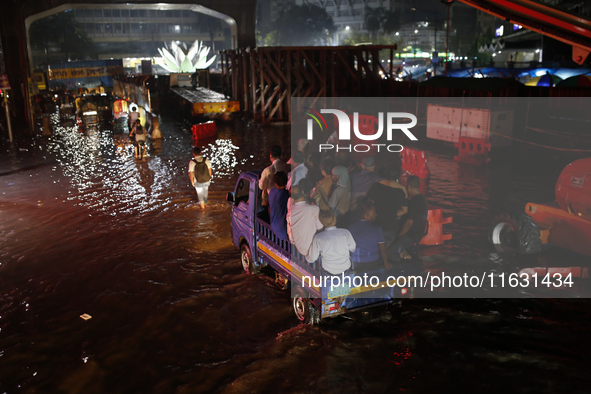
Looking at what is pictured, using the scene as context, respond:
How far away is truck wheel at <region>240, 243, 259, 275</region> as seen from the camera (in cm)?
730

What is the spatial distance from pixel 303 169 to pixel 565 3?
45.7 m

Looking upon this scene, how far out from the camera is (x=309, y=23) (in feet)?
363

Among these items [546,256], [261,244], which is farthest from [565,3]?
[261,244]

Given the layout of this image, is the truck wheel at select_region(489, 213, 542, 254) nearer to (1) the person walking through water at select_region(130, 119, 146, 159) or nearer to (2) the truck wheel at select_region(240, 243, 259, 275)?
(2) the truck wheel at select_region(240, 243, 259, 275)

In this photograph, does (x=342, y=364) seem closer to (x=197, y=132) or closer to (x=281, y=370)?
(x=281, y=370)

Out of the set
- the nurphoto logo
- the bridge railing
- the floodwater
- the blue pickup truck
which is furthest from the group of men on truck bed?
the bridge railing

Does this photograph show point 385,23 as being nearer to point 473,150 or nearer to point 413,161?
point 473,150

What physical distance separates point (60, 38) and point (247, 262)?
3567 inches

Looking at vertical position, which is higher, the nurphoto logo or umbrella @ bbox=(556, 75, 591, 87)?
umbrella @ bbox=(556, 75, 591, 87)

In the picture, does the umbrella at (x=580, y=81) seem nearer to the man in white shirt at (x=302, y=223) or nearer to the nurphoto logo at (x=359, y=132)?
the nurphoto logo at (x=359, y=132)

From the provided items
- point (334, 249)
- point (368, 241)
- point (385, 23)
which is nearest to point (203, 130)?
point (368, 241)

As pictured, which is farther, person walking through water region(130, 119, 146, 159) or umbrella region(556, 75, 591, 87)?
umbrella region(556, 75, 591, 87)

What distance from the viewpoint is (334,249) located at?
522cm

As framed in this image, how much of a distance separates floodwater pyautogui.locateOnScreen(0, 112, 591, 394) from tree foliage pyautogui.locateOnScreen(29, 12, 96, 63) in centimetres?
8050
